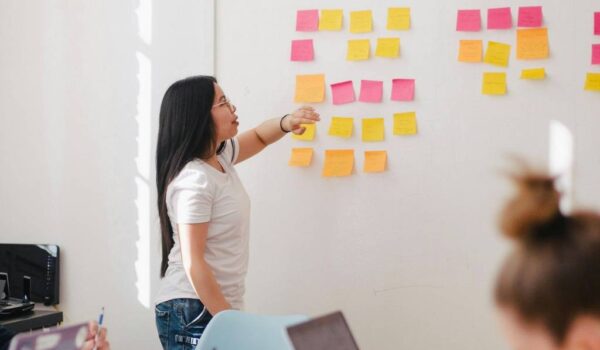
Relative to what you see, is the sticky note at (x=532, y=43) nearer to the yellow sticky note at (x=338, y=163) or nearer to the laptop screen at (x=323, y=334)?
the yellow sticky note at (x=338, y=163)

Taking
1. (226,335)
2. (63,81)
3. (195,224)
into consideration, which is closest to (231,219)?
(195,224)

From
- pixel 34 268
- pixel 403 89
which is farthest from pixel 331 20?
pixel 34 268

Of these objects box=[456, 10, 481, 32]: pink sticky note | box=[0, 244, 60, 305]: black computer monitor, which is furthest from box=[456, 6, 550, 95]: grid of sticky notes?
box=[0, 244, 60, 305]: black computer monitor

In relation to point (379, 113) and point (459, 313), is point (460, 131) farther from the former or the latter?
point (459, 313)

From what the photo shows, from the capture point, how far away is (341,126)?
2621mm

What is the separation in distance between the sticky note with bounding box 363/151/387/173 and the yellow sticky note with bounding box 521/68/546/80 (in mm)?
557

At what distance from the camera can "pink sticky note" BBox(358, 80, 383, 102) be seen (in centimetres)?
258

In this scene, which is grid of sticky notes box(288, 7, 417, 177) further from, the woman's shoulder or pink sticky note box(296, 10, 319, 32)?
the woman's shoulder

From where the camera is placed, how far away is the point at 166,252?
2369 millimetres

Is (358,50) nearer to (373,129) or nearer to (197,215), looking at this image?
(373,129)

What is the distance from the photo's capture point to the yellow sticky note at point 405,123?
8.37ft

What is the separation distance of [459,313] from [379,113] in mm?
777

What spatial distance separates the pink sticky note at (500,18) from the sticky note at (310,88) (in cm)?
63

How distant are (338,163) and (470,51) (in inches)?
24.4
